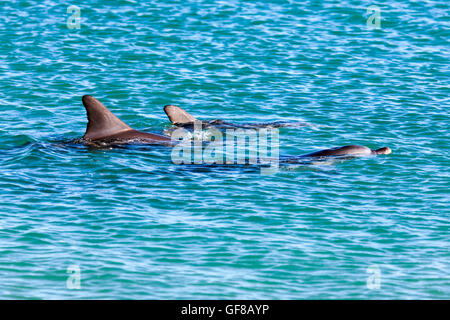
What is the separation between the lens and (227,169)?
18.1 m

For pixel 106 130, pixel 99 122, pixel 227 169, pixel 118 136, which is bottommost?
pixel 227 169

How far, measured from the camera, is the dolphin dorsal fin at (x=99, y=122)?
19453 mm

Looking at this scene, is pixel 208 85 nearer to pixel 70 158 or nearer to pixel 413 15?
pixel 70 158

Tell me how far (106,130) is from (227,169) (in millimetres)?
3725

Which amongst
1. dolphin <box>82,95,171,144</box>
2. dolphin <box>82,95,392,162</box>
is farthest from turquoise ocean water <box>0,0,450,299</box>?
dolphin <box>82,95,171,144</box>

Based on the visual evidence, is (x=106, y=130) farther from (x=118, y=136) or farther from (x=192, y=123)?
(x=192, y=123)

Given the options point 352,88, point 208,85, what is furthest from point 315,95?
point 208,85

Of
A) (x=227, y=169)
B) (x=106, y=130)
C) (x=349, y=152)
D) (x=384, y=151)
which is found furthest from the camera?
(x=106, y=130)

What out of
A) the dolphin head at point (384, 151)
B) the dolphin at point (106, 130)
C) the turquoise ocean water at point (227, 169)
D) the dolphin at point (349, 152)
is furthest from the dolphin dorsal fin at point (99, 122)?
the dolphin head at point (384, 151)

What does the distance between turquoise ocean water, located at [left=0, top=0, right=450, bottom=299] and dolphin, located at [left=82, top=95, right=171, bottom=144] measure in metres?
0.68

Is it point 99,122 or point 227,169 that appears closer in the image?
point 227,169

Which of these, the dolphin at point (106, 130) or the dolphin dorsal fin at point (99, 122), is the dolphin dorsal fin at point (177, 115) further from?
the dolphin dorsal fin at point (99, 122)

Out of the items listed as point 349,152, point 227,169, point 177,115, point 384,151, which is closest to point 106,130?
point 177,115
